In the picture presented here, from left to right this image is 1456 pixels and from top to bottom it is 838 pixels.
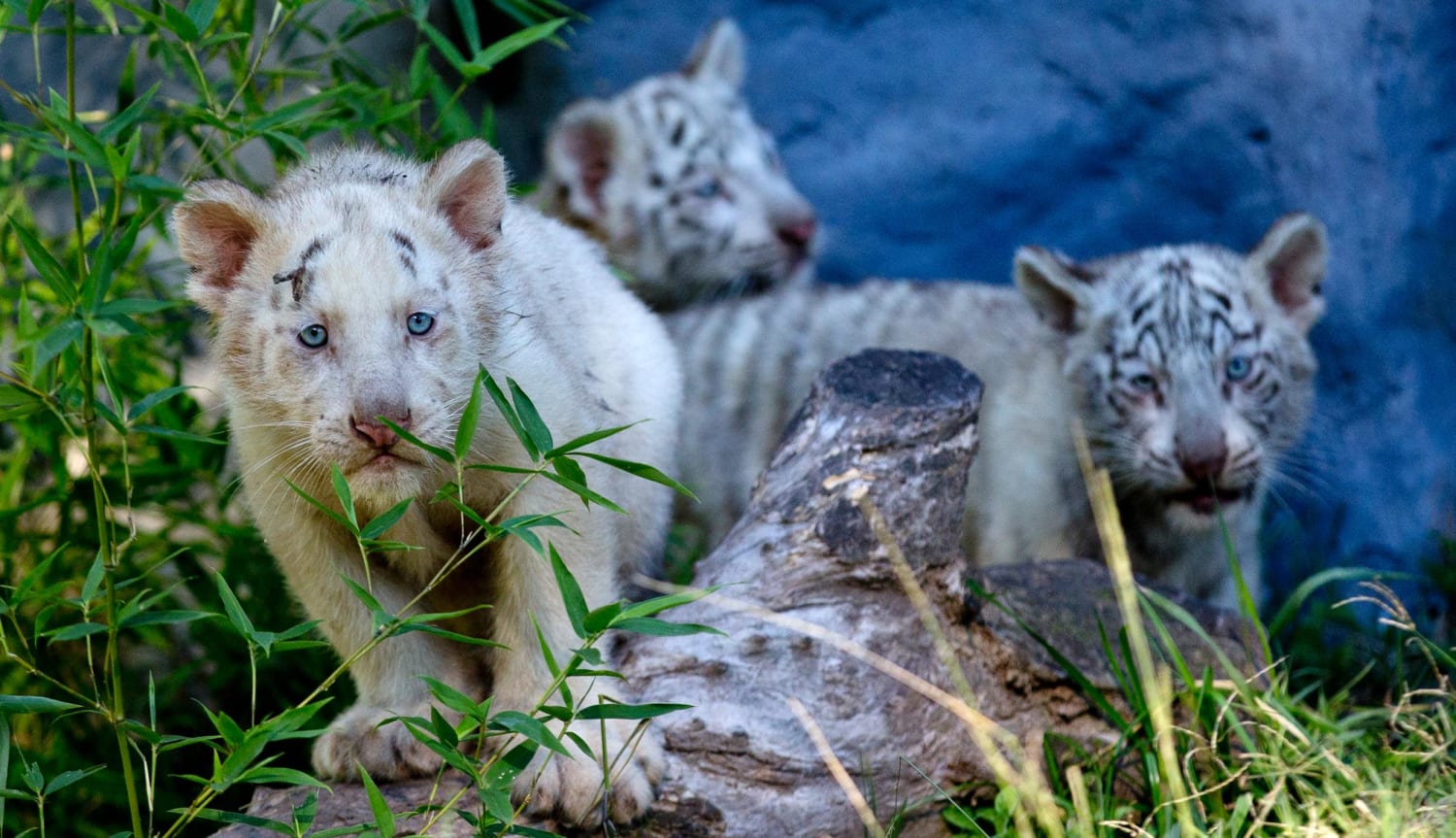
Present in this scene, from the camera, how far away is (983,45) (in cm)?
553

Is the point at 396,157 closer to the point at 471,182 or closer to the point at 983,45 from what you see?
the point at 471,182

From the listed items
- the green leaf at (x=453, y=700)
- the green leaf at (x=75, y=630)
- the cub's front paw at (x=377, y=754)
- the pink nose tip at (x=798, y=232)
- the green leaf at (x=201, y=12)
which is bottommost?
the cub's front paw at (x=377, y=754)

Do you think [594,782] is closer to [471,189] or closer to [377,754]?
[377,754]

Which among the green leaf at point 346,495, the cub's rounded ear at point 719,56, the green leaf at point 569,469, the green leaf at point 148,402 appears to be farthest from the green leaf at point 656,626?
the cub's rounded ear at point 719,56

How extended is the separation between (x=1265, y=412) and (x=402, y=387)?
9.40ft

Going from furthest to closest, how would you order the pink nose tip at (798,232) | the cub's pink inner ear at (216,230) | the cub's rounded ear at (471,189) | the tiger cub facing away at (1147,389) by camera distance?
Result: the pink nose tip at (798,232)
the tiger cub facing away at (1147,389)
the cub's rounded ear at (471,189)
the cub's pink inner ear at (216,230)

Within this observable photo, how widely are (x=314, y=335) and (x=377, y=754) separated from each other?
2.93 feet

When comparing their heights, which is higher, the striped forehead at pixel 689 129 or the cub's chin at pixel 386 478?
the striped forehead at pixel 689 129

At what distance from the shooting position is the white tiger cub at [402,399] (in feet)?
7.89

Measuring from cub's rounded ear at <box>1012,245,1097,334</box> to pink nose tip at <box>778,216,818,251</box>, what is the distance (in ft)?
3.86

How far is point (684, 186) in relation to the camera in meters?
5.48

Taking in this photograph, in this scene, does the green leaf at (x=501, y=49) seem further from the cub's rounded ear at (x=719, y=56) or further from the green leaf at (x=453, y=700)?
the cub's rounded ear at (x=719, y=56)

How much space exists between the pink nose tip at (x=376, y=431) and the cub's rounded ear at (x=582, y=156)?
3.26m

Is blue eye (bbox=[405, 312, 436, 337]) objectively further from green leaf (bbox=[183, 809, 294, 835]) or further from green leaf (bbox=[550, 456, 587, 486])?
green leaf (bbox=[183, 809, 294, 835])
